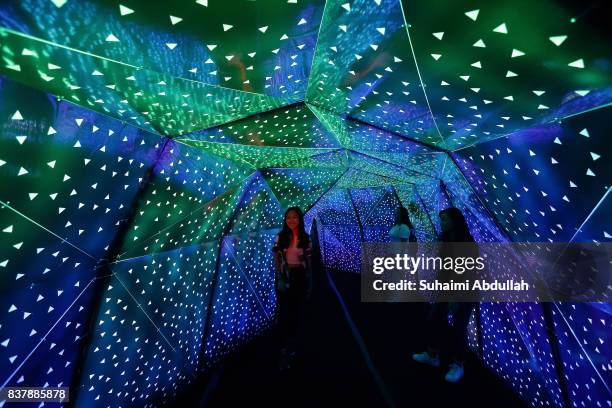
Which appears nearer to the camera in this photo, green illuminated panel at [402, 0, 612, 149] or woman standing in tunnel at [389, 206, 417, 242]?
green illuminated panel at [402, 0, 612, 149]

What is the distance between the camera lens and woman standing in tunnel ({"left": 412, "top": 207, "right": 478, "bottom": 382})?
4148 mm

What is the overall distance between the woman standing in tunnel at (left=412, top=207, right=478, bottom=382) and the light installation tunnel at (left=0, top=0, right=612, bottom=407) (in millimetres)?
396

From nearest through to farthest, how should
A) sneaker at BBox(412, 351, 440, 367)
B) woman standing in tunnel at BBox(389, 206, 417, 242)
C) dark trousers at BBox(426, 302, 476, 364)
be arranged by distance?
dark trousers at BBox(426, 302, 476, 364), sneaker at BBox(412, 351, 440, 367), woman standing in tunnel at BBox(389, 206, 417, 242)

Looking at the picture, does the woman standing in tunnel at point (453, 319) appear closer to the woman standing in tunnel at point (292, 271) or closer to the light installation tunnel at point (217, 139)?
the light installation tunnel at point (217, 139)

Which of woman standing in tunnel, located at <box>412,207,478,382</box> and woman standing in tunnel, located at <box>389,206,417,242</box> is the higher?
woman standing in tunnel, located at <box>389,206,417,242</box>

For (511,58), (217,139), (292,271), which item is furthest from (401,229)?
(511,58)

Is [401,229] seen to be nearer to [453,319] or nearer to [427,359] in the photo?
[453,319]

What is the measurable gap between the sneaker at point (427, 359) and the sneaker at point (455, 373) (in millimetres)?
328

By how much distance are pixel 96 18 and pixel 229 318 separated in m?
4.66

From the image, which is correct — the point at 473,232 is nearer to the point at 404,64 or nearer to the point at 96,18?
the point at 404,64

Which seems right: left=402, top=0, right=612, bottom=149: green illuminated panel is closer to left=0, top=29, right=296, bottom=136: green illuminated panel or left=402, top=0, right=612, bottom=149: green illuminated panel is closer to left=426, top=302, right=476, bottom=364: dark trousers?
left=0, top=29, right=296, bottom=136: green illuminated panel

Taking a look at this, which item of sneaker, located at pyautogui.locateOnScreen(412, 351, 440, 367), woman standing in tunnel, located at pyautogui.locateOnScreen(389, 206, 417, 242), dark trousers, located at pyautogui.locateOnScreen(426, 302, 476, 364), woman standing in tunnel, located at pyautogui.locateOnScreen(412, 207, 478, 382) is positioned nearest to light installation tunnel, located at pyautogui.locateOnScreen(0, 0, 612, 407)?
woman standing in tunnel, located at pyautogui.locateOnScreen(412, 207, 478, 382)

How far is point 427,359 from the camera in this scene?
4867 mm

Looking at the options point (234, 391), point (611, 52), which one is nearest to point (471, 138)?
point (611, 52)
